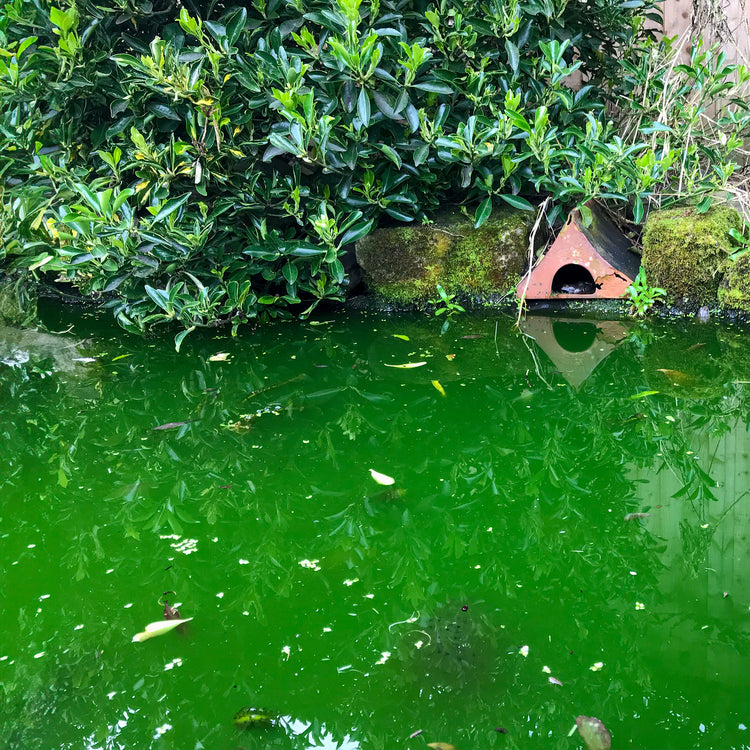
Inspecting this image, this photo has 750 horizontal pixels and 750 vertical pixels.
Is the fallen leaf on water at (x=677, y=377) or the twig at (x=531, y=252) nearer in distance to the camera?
the fallen leaf on water at (x=677, y=377)

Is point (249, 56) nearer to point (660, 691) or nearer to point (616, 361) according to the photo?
point (616, 361)

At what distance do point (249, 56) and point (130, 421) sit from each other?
5.53 ft

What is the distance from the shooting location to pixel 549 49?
3.13 metres

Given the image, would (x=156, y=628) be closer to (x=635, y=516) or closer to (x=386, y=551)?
(x=386, y=551)

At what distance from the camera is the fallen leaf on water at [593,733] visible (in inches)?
45.1

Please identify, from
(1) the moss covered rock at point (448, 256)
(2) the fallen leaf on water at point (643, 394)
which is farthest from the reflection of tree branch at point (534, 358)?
(1) the moss covered rock at point (448, 256)

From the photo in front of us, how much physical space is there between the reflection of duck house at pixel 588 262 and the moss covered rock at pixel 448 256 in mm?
143

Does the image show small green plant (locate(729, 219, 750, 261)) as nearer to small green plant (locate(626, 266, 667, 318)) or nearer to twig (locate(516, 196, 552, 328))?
small green plant (locate(626, 266, 667, 318))

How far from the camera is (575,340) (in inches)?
122

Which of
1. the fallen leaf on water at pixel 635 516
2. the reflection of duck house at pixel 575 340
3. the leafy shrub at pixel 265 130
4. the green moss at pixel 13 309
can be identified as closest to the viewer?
the fallen leaf on water at pixel 635 516

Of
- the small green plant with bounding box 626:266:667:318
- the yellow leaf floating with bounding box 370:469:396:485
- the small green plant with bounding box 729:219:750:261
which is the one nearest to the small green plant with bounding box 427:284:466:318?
the small green plant with bounding box 626:266:667:318

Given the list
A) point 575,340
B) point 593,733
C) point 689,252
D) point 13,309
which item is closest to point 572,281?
point 689,252

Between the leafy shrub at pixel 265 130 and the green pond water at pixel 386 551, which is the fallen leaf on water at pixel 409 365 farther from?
the leafy shrub at pixel 265 130

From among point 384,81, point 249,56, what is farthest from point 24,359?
point 384,81
